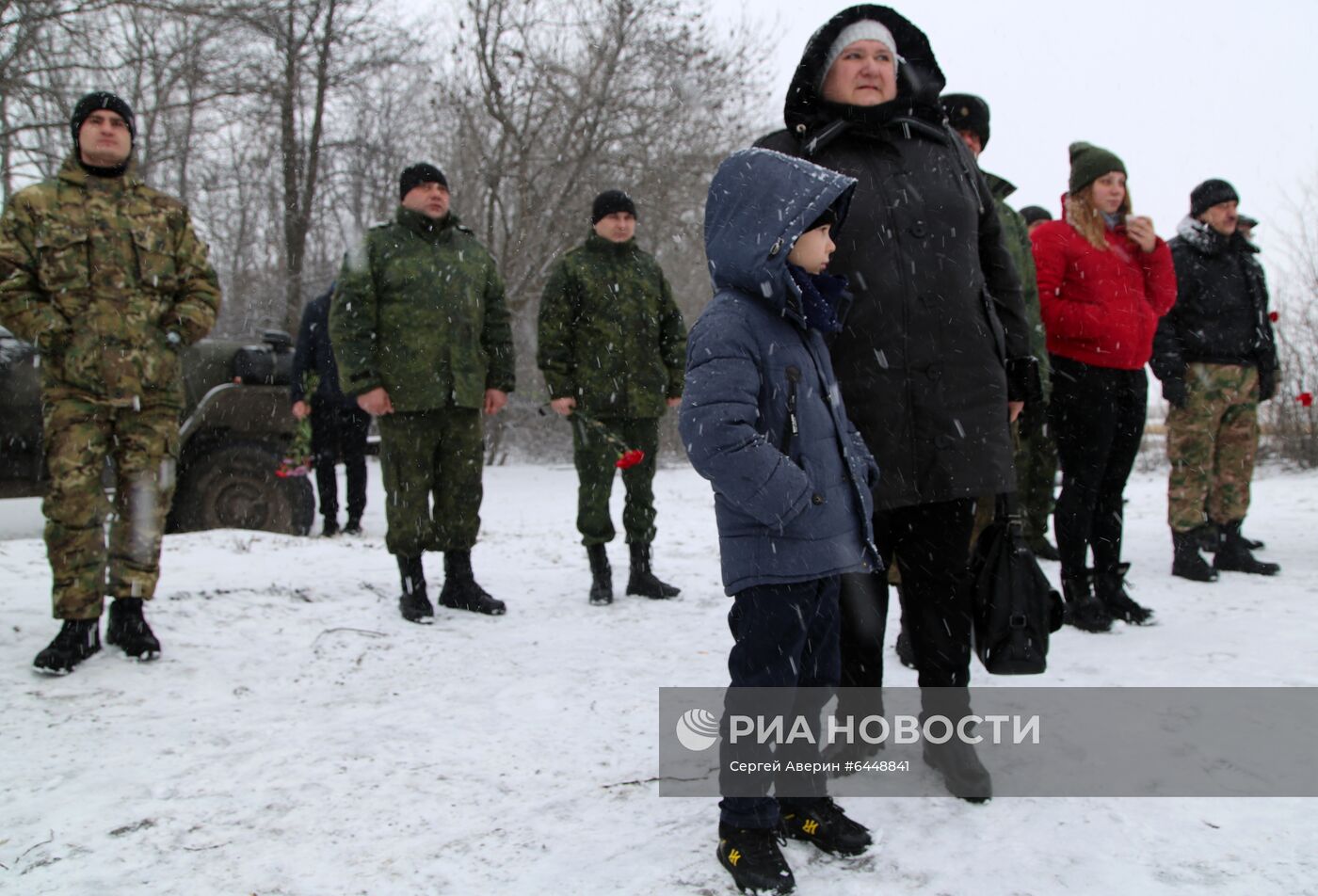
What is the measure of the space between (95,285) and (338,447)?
14.7 feet

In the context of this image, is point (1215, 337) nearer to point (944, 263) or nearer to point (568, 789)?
point (944, 263)

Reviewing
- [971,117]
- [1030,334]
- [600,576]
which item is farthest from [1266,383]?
[600,576]

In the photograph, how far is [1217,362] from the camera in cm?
575

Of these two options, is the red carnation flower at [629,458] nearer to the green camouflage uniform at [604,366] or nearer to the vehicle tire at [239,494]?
the green camouflage uniform at [604,366]

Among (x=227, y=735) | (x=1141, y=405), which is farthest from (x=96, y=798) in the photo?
(x=1141, y=405)

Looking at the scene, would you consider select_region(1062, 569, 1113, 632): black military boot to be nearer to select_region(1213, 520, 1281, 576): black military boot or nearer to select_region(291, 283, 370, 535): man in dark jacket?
select_region(1213, 520, 1281, 576): black military boot

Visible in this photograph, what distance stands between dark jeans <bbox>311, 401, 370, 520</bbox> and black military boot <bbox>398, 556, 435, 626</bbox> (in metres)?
3.48

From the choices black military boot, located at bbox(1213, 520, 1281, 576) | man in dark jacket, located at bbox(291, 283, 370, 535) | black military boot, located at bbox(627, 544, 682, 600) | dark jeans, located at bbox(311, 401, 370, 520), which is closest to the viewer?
black military boot, located at bbox(627, 544, 682, 600)

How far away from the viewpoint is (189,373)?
721 centimetres

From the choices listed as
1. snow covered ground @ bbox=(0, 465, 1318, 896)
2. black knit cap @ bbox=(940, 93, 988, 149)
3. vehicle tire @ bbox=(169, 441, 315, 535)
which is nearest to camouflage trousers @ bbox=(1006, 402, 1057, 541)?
snow covered ground @ bbox=(0, 465, 1318, 896)

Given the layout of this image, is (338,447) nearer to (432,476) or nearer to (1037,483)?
(432,476)

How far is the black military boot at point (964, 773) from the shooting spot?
2.47 meters

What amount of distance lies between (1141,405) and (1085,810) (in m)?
2.52

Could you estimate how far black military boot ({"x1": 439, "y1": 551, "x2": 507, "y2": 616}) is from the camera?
189 inches
